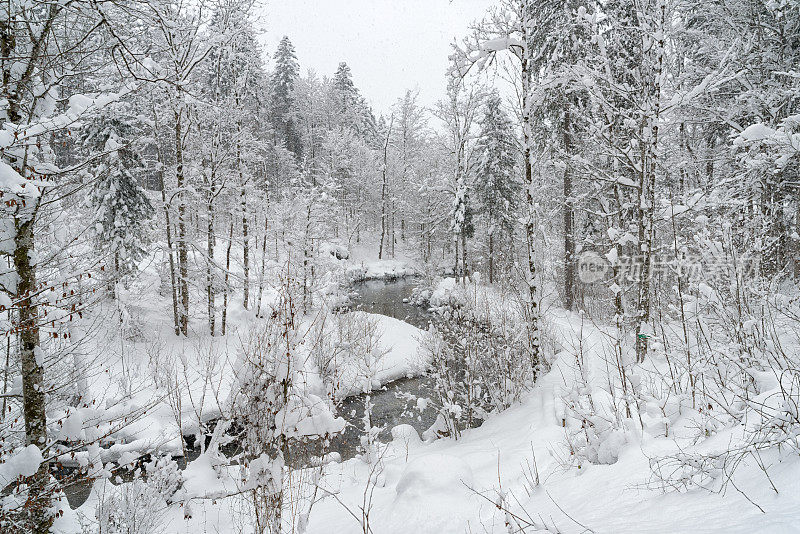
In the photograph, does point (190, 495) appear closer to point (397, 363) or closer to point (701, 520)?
point (701, 520)

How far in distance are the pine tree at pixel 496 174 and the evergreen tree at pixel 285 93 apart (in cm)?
2459

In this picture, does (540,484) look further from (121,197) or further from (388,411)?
(121,197)

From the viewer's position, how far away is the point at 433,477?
4867 mm

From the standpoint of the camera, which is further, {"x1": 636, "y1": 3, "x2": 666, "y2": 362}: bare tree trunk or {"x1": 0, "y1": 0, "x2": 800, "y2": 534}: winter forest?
{"x1": 636, "y1": 3, "x2": 666, "y2": 362}: bare tree trunk

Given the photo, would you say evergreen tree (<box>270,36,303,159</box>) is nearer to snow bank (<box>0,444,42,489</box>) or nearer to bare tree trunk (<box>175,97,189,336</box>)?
bare tree trunk (<box>175,97,189,336</box>)

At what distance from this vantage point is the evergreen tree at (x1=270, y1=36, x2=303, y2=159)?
140 ft

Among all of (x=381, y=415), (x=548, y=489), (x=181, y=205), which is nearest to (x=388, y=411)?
(x=381, y=415)

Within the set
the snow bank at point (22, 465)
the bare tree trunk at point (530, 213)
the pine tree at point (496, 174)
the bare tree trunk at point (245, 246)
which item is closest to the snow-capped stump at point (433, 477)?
the snow bank at point (22, 465)

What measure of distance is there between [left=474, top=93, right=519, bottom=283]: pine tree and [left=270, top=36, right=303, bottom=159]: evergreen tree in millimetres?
24592

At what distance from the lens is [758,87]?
34.2ft

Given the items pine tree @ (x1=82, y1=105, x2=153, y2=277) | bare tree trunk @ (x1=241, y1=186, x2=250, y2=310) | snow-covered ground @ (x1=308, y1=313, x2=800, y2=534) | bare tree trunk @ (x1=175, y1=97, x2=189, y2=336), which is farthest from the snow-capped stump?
pine tree @ (x1=82, y1=105, x2=153, y2=277)

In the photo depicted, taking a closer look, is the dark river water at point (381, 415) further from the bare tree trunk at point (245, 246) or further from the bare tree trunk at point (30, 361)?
the bare tree trunk at point (245, 246)

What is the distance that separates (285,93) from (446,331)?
130 ft

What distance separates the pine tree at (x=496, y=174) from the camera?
81.3ft
